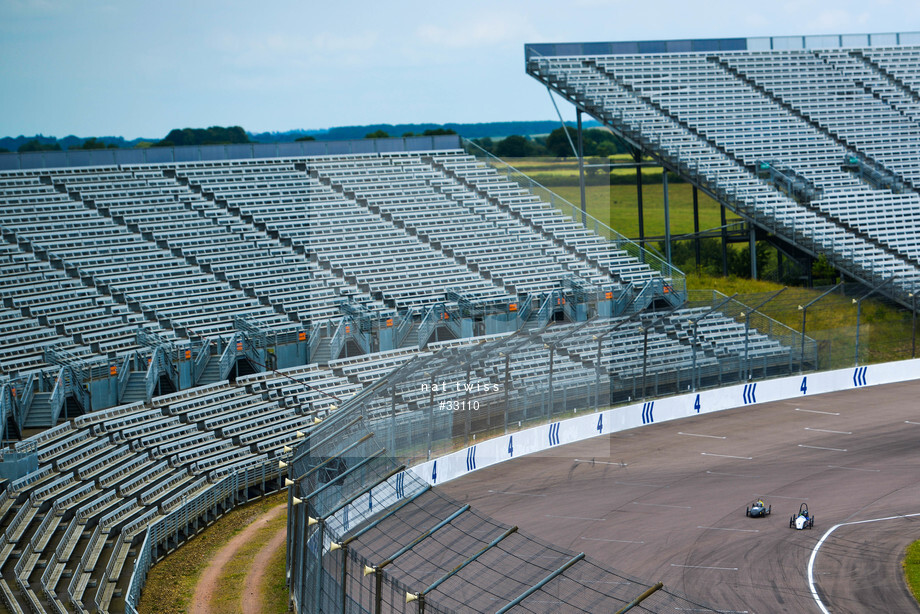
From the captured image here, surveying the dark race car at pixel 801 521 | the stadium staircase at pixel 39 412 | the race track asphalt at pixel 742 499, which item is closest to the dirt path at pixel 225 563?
the race track asphalt at pixel 742 499

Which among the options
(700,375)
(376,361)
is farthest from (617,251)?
(376,361)

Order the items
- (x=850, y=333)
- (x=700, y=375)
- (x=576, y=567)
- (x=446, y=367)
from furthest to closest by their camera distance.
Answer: (x=850, y=333), (x=700, y=375), (x=446, y=367), (x=576, y=567)

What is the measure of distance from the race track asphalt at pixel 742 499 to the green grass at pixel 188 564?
4.74 metres

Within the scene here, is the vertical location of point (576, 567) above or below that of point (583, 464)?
above

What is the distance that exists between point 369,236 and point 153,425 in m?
14.9

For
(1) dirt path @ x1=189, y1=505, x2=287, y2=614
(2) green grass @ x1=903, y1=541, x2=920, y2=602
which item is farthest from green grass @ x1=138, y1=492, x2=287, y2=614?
(2) green grass @ x1=903, y1=541, x2=920, y2=602

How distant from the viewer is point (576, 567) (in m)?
13.5

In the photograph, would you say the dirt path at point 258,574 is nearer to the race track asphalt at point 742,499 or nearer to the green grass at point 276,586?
the green grass at point 276,586

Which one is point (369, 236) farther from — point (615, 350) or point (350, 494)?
point (350, 494)

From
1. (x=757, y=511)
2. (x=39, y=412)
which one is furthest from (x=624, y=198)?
(x=757, y=511)

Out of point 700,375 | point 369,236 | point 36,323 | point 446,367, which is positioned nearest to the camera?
point 446,367

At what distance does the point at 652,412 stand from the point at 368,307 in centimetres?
1031

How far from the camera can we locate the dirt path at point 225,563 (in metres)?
19.8

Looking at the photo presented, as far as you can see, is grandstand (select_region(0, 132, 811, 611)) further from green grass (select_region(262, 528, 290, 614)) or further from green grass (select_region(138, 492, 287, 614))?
green grass (select_region(262, 528, 290, 614))
